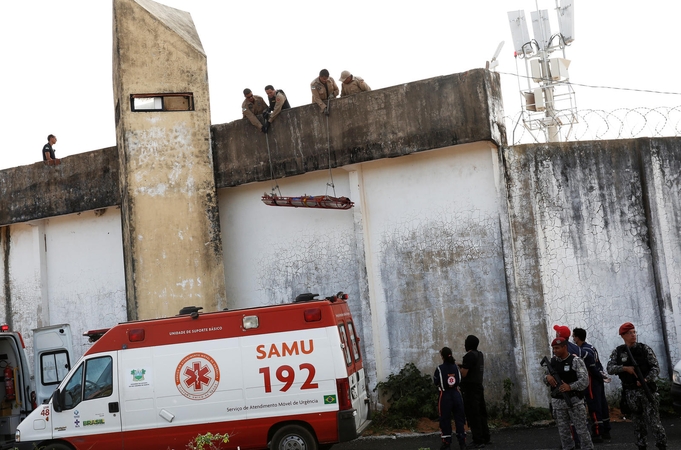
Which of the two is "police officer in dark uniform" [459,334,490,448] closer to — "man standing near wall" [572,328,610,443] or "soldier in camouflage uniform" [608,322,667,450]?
"man standing near wall" [572,328,610,443]

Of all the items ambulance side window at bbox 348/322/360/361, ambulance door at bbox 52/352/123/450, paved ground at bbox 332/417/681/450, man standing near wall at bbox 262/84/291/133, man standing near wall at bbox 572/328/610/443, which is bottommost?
paved ground at bbox 332/417/681/450

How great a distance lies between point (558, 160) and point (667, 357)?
3.56 m

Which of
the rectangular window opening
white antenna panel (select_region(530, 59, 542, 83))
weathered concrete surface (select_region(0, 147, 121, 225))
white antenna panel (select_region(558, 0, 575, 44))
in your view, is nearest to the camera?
the rectangular window opening

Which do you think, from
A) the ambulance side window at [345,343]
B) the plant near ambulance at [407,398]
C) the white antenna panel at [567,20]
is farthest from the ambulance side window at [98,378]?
the white antenna panel at [567,20]

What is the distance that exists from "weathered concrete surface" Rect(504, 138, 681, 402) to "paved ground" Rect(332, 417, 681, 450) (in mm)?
1016

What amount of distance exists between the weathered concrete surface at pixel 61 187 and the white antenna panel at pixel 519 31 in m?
10.2

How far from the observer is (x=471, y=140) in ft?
40.9

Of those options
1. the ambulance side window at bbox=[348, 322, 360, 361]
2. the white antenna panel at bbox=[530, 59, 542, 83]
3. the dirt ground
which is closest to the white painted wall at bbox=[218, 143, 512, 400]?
the dirt ground

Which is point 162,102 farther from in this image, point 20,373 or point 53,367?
point 20,373

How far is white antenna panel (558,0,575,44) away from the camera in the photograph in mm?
18062

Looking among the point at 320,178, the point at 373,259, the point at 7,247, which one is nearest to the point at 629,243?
the point at 373,259

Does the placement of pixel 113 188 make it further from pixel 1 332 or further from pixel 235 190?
pixel 1 332

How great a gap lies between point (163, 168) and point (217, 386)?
5.40 meters

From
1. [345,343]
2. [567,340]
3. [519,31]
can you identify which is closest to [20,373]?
[345,343]
